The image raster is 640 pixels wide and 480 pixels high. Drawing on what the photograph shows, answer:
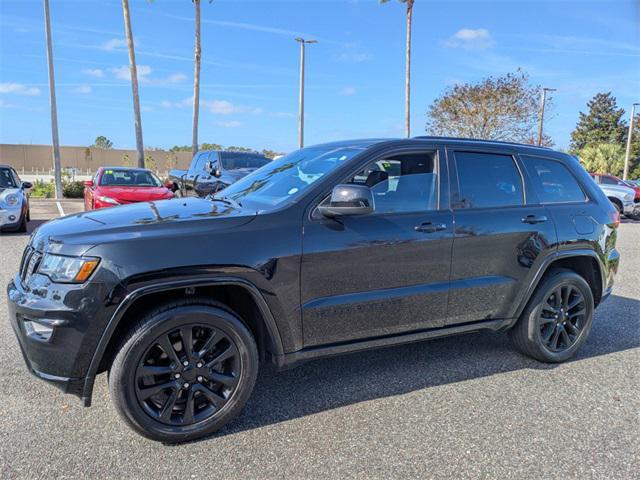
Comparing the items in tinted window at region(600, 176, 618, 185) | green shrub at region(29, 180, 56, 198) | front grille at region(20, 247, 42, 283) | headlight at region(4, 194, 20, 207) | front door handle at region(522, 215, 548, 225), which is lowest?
green shrub at region(29, 180, 56, 198)

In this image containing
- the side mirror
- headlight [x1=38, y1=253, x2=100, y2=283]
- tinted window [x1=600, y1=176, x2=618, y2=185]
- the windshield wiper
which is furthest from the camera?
tinted window [x1=600, y1=176, x2=618, y2=185]

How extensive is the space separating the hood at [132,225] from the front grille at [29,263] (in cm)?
5

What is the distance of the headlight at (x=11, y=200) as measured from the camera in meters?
10.3

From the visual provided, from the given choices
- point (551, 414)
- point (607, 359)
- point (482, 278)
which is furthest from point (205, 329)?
point (607, 359)

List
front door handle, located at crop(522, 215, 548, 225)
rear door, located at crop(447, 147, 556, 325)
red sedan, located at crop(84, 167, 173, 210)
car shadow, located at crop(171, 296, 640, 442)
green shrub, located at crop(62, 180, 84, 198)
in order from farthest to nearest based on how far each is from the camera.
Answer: green shrub, located at crop(62, 180, 84, 198), red sedan, located at crop(84, 167, 173, 210), front door handle, located at crop(522, 215, 548, 225), rear door, located at crop(447, 147, 556, 325), car shadow, located at crop(171, 296, 640, 442)

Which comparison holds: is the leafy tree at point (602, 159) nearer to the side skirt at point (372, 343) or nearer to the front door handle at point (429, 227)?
the side skirt at point (372, 343)

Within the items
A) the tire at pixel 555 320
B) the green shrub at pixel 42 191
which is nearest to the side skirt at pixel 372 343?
the tire at pixel 555 320

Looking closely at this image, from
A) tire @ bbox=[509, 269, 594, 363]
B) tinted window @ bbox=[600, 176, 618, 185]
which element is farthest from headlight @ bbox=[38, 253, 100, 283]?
tinted window @ bbox=[600, 176, 618, 185]

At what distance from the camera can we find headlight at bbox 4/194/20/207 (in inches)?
405

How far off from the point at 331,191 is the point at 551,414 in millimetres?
2095

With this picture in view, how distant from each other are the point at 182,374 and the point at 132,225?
3.03 ft

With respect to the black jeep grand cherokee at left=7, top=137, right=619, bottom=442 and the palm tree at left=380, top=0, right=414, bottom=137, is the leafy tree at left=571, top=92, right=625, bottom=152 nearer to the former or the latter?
the palm tree at left=380, top=0, right=414, bottom=137

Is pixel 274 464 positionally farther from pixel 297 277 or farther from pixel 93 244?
pixel 93 244

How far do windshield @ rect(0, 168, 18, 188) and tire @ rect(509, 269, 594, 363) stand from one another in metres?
11.0
